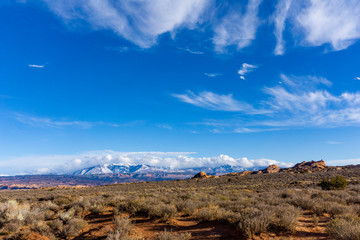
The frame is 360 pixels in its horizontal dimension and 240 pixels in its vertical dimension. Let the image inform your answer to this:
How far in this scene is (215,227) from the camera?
8008mm

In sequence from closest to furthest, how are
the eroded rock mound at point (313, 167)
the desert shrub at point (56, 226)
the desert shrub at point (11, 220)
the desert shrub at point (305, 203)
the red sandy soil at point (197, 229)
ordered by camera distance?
1. the red sandy soil at point (197, 229)
2. the desert shrub at point (11, 220)
3. the desert shrub at point (56, 226)
4. the desert shrub at point (305, 203)
5. the eroded rock mound at point (313, 167)

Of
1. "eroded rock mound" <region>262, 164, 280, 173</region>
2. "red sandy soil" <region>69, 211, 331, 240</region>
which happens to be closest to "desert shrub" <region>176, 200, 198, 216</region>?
"red sandy soil" <region>69, 211, 331, 240</region>

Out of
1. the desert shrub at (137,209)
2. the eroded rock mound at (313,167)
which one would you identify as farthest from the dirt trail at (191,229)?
the eroded rock mound at (313,167)

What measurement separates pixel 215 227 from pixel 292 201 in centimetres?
661

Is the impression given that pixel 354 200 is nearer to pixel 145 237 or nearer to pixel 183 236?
pixel 183 236

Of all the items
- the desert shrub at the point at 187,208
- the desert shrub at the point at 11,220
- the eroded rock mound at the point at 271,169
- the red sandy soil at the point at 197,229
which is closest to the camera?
the red sandy soil at the point at 197,229

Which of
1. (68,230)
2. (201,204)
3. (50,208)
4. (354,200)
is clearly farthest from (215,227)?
(50,208)

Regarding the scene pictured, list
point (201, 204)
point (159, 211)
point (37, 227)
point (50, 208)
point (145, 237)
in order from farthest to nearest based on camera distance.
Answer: point (50, 208), point (201, 204), point (159, 211), point (37, 227), point (145, 237)

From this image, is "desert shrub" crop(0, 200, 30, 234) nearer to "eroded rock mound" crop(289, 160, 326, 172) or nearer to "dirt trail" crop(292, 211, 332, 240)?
"dirt trail" crop(292, 211, 332, 240)

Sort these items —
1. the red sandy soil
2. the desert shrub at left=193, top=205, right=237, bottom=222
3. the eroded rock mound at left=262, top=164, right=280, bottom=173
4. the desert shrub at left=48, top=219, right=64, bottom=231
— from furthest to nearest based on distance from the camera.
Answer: the eroded rock mound at left=262, top=164, right=280, bottom=173 → the desert shrub at left=48, top=219, right=64, bottom=231 → the desert shrub at left=193, top=205, right=237, bottom=222 → the red sandy soil

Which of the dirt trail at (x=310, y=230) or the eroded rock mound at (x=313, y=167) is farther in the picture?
the eroded rock mound at (x=313, y=167)

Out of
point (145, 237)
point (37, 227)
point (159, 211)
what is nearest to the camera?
point (145, 237)

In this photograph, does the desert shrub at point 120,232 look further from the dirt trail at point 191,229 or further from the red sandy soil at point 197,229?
the dirt trail at point 191,229

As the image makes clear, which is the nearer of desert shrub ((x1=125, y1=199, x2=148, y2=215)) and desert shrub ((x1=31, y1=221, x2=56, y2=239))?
desert shrub ((x1=31, y1=221, x2=56, y2=239))
